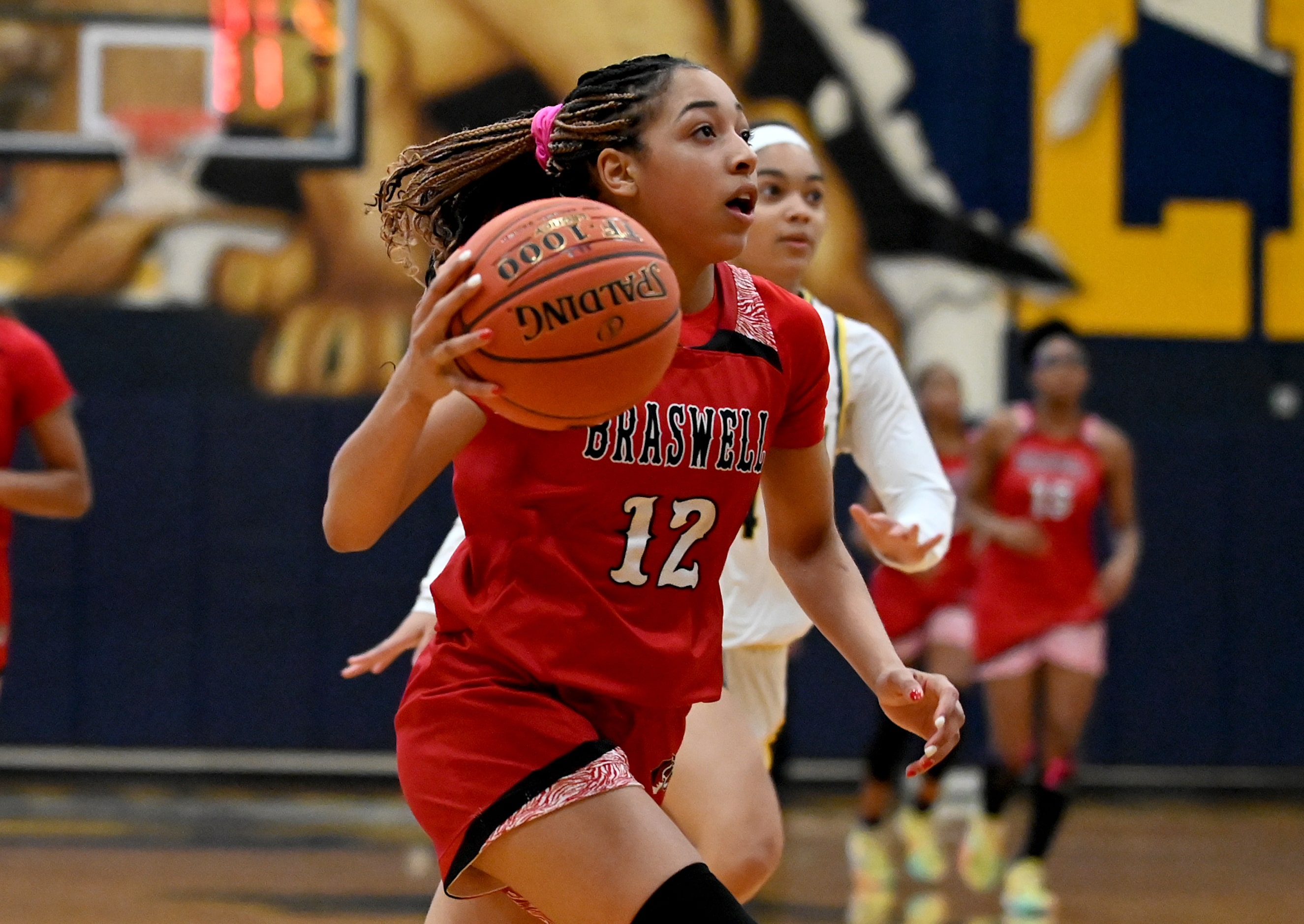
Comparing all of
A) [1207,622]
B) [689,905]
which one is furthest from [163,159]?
[689,905]

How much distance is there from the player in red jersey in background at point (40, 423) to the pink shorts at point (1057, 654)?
340 cm

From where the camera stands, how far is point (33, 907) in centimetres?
559

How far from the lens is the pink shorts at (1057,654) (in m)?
6.15

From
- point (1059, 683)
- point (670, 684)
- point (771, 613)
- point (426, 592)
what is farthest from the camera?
point (1059, 683)

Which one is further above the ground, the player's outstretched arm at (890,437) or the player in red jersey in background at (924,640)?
the player's outstretched arm at (890,437)

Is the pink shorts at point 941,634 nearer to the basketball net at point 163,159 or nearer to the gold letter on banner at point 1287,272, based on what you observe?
the gold letter on banner at point 1287,272

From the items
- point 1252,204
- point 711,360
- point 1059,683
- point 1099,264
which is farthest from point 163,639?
point 711,360

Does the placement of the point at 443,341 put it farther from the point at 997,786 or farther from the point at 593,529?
the point at 997,786

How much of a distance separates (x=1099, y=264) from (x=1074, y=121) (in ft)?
2.36

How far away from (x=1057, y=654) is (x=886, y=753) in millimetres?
729

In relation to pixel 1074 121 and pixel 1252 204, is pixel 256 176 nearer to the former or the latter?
pixel 1074 121

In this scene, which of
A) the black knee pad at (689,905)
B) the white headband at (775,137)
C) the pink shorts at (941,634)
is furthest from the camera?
the pink shorts at (941,634)

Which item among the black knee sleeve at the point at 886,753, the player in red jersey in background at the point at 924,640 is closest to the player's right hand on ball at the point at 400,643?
the player in red jersey in background at the point at 924,640

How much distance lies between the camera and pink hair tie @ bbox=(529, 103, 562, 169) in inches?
99.3
